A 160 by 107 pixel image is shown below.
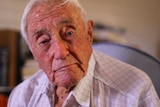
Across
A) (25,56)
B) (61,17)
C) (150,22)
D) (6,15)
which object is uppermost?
(61,17)

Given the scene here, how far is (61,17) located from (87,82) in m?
0.19

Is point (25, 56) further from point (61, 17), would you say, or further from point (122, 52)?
point (61, 17)

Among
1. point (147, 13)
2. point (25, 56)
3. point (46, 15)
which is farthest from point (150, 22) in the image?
point (46, 15)

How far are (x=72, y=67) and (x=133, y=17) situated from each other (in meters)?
2.05

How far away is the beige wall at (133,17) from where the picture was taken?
97.0 inches

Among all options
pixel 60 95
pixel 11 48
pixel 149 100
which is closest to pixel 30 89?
pixel 60 95

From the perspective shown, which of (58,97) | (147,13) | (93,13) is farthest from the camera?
(147,13)

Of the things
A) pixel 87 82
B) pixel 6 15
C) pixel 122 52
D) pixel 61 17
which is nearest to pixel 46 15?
pixel 61 17

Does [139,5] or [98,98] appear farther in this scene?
[139,5]

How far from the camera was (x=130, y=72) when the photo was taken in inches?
29.2

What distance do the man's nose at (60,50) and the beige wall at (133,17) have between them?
71.1 inches

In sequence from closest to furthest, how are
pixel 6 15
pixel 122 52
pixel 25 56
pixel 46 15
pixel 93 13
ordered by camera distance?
pixel 46 15 < pixel 122 52 < pixel 25 56 < pixel 6 15 < pixel 93 13

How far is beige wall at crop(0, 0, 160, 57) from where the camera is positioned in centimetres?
246

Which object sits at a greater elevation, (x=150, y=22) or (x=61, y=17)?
(x=61, y=17)
